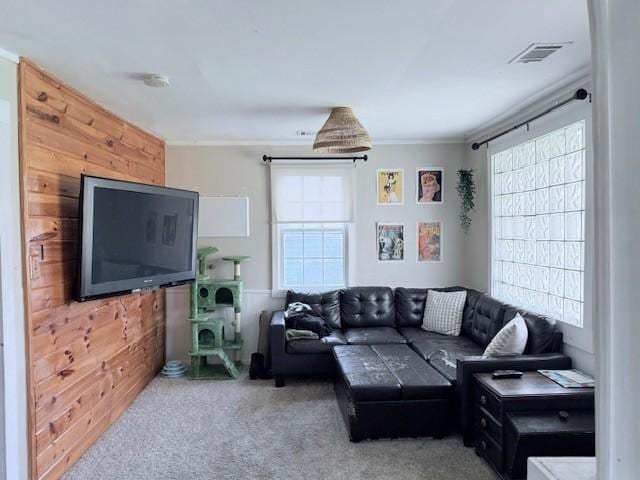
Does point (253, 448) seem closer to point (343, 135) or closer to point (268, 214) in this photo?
point (343, 135)

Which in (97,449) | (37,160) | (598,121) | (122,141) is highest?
(122,141)

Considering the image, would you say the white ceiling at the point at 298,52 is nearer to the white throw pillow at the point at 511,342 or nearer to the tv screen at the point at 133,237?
the tv screen at the point at 133,237

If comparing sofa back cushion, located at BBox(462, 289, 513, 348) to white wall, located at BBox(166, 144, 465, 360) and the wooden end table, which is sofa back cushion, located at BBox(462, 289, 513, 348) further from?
the wooden end table

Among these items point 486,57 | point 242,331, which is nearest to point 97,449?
point 242,331

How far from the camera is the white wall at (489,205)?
2.68m

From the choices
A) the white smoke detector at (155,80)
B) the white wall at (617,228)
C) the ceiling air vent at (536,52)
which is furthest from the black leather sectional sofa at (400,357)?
the white wall at (617,228)

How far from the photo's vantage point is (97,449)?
283cm

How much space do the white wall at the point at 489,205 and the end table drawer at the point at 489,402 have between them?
1.89 ft

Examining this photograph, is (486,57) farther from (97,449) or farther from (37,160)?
(97,449)

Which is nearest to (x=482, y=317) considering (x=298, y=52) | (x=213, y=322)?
(x=213, y=322)

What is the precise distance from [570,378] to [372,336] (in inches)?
69.0

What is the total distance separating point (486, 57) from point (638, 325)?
92.5 inches

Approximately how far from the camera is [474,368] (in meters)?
2.73

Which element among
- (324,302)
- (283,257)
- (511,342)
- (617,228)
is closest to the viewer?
(617,228)
